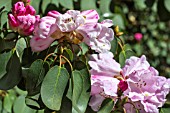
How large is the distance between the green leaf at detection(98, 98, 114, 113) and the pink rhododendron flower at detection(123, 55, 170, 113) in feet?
0.15

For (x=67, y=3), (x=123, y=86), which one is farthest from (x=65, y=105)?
(x=67, y=3)

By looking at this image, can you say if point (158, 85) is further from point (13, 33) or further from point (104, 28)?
point (13, 33)

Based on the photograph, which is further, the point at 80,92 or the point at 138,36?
the point at 138,36

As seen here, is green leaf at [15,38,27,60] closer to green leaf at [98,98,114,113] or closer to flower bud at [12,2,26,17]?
flower bud at [12,2,26,17]

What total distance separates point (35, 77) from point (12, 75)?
11cm

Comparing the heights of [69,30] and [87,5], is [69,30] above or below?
above

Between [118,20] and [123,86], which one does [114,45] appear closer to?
[123,86]

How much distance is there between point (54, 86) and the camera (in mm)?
1362

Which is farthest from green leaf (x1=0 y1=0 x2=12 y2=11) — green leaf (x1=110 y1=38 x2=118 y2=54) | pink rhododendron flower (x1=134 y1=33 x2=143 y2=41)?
pink rhododendron flower (x1=134 y1=33 x2=143 y2=41)

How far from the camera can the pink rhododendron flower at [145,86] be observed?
1389mm

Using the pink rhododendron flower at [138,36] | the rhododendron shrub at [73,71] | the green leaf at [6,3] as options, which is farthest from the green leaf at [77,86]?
the pink rhododendron flower at [138,36]

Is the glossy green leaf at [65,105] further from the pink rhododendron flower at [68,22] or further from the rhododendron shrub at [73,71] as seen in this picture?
the pink rhododendron flower at [68,22]

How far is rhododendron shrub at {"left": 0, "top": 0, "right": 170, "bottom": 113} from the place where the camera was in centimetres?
137

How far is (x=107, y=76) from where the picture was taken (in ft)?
4.77
